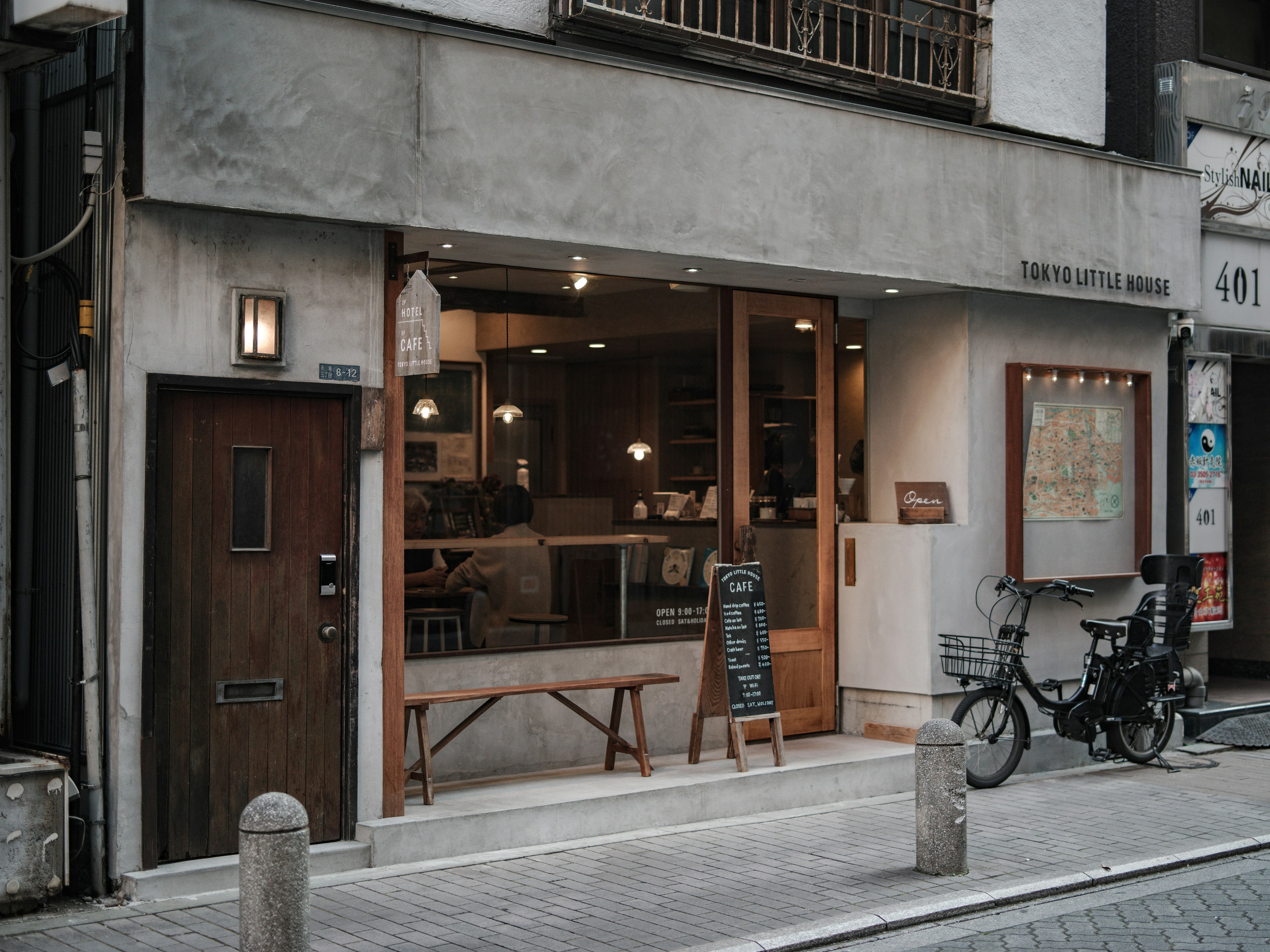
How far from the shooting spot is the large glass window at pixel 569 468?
29.7 feet

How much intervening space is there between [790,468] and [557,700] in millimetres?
2734

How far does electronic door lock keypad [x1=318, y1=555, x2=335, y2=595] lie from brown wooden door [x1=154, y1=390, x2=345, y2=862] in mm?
22

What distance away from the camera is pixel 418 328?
7621 mm

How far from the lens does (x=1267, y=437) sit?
46.9 feet

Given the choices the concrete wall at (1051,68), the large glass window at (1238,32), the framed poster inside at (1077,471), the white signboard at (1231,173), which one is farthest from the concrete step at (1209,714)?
the large glass window at (1238,32)

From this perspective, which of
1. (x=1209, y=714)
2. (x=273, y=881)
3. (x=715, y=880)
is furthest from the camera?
(x=1209, y=714)

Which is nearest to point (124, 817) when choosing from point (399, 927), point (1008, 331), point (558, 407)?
point (399, 927)

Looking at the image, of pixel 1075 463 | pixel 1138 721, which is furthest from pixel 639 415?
pixel 1138 721

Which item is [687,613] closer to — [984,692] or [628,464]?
[628,464]

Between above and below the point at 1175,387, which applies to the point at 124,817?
below

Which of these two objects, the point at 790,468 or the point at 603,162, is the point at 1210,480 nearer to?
the point at 790,468

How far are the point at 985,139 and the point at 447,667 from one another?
547cm

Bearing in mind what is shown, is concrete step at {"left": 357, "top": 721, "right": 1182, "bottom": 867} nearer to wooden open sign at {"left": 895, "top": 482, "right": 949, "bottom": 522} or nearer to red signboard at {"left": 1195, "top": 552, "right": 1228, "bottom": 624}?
wooden open sign at {"left": 895, "top": 482, "right": 949, "bottom": 522}

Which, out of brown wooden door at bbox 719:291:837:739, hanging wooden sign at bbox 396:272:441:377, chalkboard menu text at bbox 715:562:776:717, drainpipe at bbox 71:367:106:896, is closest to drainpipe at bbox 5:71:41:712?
drainpipe at bbox 71:367:106:896
